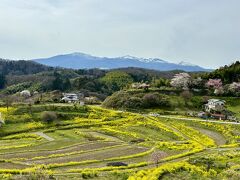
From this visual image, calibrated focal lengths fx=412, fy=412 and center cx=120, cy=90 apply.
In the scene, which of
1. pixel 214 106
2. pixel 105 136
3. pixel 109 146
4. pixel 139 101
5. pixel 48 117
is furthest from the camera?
pixel 139 101

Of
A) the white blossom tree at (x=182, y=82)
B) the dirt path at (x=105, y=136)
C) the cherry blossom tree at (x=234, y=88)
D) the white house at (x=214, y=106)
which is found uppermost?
the white blossom tree at (x=182, y=82)

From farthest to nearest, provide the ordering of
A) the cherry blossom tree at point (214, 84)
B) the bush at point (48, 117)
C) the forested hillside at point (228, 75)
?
1. the forested hillside at point (228, 75)
2. the cherry blossom tree at point (214, 84)
3. the bush at point (48, 117)

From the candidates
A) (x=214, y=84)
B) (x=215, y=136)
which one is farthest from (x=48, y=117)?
(x=214, y=84)

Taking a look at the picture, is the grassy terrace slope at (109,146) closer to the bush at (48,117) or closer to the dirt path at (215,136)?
the dirt path at (215,136)

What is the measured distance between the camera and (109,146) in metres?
67.4

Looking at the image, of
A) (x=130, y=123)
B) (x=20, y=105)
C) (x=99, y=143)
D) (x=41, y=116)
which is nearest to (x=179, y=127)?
(x=130, y=123)

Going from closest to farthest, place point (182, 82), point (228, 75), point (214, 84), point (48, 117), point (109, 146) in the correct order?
1. point (109, 146)
2. point (48, 117)
3. point (182, 82)
4. point (214, 84)
5. point (228, 75)

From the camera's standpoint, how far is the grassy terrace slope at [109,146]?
46.8 metres

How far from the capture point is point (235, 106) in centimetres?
11575

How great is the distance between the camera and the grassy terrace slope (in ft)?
154

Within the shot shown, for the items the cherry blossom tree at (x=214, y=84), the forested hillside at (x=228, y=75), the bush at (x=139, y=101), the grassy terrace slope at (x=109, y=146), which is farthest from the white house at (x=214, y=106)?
the forested hillside at (x=228, y=75)

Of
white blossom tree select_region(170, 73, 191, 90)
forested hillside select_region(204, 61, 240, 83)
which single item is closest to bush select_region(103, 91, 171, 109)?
white blossom tree select_region(170, 73, 191, 90)

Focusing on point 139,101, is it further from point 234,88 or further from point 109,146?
point 109,146

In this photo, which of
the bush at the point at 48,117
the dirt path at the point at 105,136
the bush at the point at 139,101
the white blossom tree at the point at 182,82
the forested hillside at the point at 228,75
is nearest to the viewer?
the dirt path at the point at 105,136
